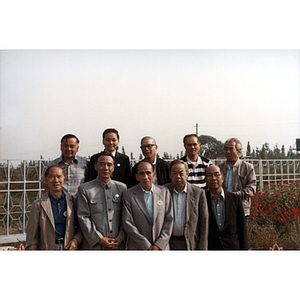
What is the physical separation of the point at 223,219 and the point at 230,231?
0.52ft

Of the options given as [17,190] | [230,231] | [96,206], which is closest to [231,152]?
[230,231]

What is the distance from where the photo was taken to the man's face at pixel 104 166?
3.87 metres

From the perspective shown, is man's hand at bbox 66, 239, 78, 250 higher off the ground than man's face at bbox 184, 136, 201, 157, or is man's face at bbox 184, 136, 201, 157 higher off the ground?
man's face at bbox 184, 136, 201, 157

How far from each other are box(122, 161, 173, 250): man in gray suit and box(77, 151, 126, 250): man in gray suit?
0.39ft

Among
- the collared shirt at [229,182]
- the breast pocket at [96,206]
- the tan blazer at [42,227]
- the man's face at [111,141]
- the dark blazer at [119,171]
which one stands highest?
the man's face at [111,141]

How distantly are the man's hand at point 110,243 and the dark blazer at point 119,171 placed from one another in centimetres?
77

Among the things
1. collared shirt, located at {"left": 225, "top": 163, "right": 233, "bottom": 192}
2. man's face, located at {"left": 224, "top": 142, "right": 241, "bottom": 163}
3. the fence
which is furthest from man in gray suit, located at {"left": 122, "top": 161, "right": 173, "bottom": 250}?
the fence

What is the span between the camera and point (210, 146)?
5.93 metres

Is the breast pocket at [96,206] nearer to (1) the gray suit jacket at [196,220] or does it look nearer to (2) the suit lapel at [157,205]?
(2) the suit lapel at [157,205]

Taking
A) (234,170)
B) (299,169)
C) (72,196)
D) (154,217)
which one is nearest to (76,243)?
(72,196)

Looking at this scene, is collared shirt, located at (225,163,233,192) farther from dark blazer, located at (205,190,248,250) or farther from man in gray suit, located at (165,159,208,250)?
man in gray suit, located at (165,159,208,250)

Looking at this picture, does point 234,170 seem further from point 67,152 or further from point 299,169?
point 299,169

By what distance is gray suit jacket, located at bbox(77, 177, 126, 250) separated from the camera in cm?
386

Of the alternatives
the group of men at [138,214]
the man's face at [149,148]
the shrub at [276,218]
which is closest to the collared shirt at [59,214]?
the group of men at [138,214]
